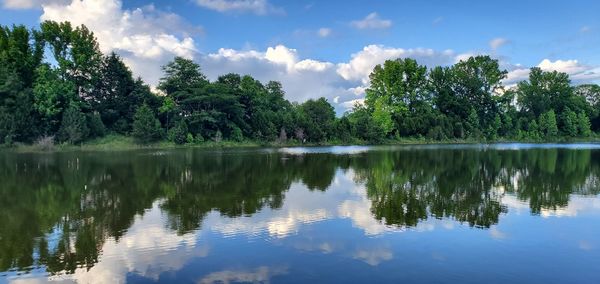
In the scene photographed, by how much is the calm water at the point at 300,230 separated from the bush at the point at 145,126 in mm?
36148

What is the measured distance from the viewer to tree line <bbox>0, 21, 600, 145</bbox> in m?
57.6

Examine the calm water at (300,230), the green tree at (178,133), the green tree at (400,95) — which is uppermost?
the green tree at (400,95)

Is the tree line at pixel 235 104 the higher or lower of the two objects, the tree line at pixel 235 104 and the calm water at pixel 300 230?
the higher

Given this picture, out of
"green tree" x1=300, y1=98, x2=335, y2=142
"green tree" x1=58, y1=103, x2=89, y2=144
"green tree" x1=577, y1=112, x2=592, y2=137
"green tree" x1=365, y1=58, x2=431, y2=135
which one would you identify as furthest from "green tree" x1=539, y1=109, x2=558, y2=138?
"green tree" x1=58, y1=103, x2=89, y2=144

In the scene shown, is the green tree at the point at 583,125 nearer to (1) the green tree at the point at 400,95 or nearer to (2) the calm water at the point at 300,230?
(1) the green tree at the point at 400,95

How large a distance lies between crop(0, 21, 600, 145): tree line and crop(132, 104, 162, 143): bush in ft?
0.42

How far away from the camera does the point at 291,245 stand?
1140 centimetres

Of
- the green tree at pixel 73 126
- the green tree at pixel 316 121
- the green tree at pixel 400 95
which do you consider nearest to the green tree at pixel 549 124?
the green tree at pixel 400 95

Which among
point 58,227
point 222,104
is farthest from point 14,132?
point 58,227

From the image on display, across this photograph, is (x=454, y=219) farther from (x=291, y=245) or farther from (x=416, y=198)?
(x=291, y=245)

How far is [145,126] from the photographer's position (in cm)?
5997

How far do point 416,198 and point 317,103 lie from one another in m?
66.3

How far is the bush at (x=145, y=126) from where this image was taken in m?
59.9

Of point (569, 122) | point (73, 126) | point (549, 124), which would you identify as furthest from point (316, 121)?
point (569, 122)
